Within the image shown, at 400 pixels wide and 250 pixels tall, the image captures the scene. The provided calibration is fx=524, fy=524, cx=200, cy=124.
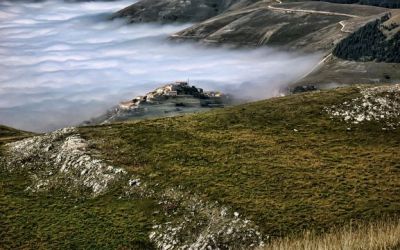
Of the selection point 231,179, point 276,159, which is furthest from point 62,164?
point 276,159

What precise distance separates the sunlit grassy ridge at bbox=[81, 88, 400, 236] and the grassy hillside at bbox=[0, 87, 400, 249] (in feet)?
0.33

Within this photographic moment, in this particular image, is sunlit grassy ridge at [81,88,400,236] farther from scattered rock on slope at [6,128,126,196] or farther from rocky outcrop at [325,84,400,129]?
scattered rock on slope at [6,128,126,196]

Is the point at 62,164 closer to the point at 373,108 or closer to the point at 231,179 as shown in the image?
the point at 231,179

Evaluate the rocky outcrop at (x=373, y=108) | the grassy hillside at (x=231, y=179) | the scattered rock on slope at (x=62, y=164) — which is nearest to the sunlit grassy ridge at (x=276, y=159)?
the grassy hillside at (x=231, y=179)

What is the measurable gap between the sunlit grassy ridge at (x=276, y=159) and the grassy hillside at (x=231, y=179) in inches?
3.9

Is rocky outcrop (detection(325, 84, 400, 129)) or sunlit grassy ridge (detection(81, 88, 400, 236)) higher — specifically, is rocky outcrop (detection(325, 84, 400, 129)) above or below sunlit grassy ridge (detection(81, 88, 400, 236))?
above

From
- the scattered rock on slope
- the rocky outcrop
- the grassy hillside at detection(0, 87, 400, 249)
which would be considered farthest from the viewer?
the rocky outcrop

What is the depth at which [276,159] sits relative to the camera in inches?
1886

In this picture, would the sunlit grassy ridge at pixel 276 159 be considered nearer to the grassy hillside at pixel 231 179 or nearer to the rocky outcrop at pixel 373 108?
the grassy hillside at pixel 231 179

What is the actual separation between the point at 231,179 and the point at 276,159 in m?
5.71

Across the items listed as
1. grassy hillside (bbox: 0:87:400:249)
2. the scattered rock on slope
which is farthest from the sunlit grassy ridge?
the scattered rock on slope

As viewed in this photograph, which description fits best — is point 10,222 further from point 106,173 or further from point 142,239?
point 142,239

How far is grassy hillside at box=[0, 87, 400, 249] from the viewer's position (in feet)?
127

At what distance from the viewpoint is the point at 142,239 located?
38.1 meters
